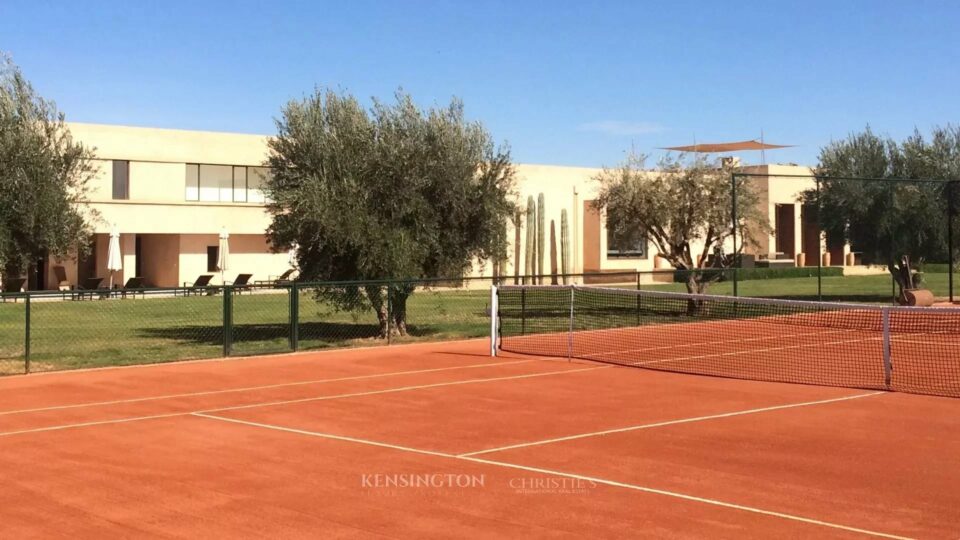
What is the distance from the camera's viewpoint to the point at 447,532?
A: 7.73 meters

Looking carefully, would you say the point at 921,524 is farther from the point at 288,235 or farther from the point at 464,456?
the point at 288,235

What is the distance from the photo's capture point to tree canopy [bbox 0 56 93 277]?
908 inches

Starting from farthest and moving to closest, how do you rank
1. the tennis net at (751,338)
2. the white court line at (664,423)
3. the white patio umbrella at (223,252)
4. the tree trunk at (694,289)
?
the white patio umbrella at (223,252) < the tree trunk at (694,289) < the tennis net at (751,338) < the white court line at (664,423)

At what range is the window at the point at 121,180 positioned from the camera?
4581cm

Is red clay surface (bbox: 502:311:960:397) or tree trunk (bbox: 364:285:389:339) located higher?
tree trunk (bbox: 364:285:389:339)

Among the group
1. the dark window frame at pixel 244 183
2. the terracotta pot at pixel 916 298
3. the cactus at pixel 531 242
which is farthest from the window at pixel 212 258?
the terracotta pot at pixel 916 298

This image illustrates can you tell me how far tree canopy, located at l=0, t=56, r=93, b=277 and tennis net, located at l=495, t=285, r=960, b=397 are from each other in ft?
33.9

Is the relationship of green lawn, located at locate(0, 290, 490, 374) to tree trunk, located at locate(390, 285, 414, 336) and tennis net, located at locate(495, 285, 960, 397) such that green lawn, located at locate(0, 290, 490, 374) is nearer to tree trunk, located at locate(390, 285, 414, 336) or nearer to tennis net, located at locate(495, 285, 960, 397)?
tree trunk, located at locate(390, 285, 414, 336)

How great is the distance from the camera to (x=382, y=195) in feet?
→ 79.2

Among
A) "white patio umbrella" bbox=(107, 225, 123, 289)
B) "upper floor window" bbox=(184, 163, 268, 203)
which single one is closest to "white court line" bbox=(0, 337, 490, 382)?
"white patio umbrella" bbox=(107, 225, 123, 289)

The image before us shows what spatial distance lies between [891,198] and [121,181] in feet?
105

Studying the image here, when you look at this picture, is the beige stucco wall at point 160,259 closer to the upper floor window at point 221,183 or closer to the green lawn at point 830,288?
the upper floor window at point 221,183

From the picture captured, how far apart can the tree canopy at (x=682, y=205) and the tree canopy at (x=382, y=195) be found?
9.46m

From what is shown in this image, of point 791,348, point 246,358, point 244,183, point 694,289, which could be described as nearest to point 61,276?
point 244,183
